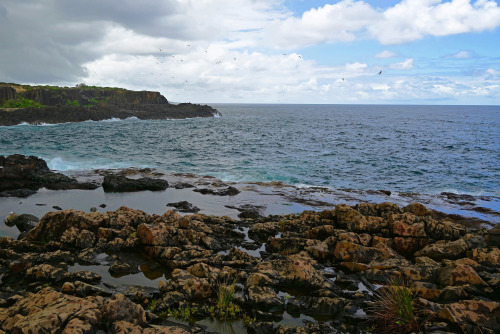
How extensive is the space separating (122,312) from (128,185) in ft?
60.1

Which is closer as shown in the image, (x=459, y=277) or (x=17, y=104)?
(x=459, y=277)

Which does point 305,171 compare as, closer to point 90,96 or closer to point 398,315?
point 398,315

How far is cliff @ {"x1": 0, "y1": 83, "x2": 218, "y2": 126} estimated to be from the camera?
10494 centimetres

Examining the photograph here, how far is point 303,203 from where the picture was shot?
22594 mm

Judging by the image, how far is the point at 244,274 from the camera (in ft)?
34.2

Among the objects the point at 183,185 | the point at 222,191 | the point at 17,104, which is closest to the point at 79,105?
the point at 17,104

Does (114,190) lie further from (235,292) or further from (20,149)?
(20,149)

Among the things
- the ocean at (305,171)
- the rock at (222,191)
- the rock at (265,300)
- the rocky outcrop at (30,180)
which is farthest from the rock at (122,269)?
the rocky outcrop at (30,180)

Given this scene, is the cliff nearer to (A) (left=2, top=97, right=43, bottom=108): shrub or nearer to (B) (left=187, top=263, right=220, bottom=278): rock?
(A) (left=2, top=97, right=43, bottom=108): shrub

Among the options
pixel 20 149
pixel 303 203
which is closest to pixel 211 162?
pixel 303 203

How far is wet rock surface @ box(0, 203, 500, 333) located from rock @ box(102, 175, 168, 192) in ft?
32.0

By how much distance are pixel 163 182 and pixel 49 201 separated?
7.65m

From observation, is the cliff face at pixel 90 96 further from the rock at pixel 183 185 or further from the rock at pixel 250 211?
the rock at pixel 250 211

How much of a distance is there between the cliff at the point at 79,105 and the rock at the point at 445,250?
112 meters
